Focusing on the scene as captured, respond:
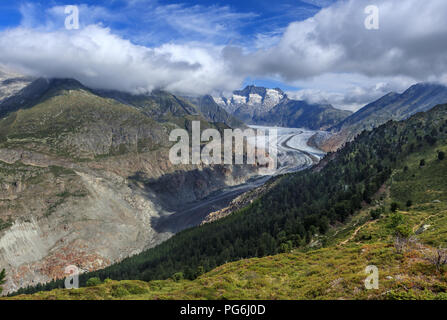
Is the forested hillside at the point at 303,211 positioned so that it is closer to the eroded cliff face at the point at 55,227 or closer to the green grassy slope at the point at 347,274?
the green grassy slope at the point at 347,274

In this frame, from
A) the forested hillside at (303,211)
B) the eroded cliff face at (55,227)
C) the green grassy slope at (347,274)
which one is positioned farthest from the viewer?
the eroded cliff face at (55,227)

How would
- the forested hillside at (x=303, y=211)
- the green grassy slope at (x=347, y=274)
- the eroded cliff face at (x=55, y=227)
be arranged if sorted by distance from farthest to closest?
the eroded cliff face at (x=55, y=227), the forested hillside at (x=303, y=211), the green grassy slope at (x=347, y=274)

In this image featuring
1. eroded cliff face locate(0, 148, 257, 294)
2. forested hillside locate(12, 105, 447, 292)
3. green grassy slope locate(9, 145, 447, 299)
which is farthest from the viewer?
eroded cliff face locate(0, 148, 257, 294)

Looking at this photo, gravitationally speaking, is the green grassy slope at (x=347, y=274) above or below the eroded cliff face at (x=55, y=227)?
above

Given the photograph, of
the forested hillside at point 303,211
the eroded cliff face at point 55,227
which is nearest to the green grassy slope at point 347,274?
the forested hillside at point 303,211

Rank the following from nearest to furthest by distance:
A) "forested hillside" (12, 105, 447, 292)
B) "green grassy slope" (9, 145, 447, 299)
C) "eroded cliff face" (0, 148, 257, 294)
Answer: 1. "green grassy slope" (9, 145, 447, 299)
2. "forested hillside" (12, 105, 447, 292)
3. "eroded cliff face" (0, 148, 257, 294)

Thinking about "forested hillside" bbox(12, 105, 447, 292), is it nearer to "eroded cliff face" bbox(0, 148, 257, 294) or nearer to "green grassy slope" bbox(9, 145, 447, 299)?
"green grassy slope" bbox(9, 145, 447, 299)

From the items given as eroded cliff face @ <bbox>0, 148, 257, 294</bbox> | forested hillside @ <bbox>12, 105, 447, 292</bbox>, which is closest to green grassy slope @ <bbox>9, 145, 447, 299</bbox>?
forested hillside @ <bbox>12, 105, 447, 292</bbox>

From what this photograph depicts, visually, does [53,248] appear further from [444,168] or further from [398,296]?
[444,168]
